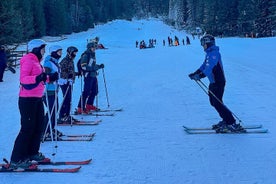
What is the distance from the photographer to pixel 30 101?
248 inches

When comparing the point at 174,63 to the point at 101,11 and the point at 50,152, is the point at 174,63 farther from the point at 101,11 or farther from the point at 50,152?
the point at 101,11

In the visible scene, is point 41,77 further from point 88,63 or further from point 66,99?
point 88,63

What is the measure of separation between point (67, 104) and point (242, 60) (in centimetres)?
1954

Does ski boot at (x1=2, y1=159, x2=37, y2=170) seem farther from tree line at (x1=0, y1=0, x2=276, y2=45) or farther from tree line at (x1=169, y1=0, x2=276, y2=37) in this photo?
tree line at (x1=169, y1=0, x2=276, y2=37)

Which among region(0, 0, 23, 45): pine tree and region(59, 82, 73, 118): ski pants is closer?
region(59, 82, 73, 118): ski pants

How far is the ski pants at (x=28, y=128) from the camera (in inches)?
249

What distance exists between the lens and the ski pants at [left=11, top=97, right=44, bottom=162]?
6316 mm

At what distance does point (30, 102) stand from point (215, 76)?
411 centimetres

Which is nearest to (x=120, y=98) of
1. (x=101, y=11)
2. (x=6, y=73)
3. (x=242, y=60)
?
(x=6, y=73)

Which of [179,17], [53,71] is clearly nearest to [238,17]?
[179,17]

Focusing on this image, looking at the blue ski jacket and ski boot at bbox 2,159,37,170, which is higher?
the blue ski jacket

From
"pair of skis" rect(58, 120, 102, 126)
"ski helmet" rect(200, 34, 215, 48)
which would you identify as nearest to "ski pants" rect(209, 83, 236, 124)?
"ski helmet" rect(200, 34, 215, 48)

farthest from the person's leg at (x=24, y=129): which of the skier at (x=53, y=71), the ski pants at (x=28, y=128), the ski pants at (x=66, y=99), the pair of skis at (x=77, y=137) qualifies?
the ski pants at (x=66, y=99)

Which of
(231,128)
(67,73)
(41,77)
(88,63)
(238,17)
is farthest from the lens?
(238,17)
